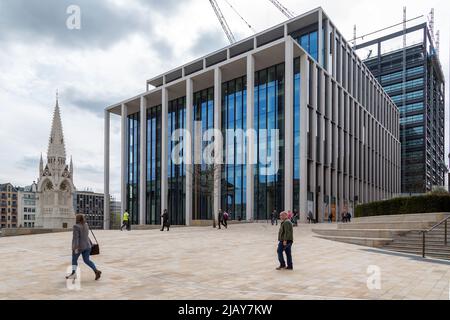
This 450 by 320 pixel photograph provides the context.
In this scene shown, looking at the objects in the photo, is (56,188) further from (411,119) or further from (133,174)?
(411,119)

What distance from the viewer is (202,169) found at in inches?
1750

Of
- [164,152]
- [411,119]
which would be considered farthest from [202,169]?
[411,119]

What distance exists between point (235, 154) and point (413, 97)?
2625 inches

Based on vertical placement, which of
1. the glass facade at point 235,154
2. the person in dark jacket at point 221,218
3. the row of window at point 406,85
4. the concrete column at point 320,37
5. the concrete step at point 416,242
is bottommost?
the person in dark jacket at point 221,218

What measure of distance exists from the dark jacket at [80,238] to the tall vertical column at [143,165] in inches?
1829

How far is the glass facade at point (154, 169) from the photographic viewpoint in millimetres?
55094

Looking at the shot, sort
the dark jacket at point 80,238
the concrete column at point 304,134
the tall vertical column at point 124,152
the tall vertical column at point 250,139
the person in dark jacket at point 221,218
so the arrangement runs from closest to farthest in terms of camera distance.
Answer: the dark jacket at point 80,238 < the person in dark jacket at point 221,218 < the concrete column at point 304,134 < the tall vertical column at point 250,139 < the tall vertical column at point 124,152

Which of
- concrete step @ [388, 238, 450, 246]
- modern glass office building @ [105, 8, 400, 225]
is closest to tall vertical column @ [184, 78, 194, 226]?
modern glass office building @ [105, 8, 400, 225]

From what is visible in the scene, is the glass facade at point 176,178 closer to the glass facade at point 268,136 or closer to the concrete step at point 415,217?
the glass facade at point 268,136

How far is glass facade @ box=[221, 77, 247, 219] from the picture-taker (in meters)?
44.0

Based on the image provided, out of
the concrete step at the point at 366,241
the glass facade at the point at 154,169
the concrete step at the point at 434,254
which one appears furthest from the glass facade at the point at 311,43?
the concrete step at the point at 434,254

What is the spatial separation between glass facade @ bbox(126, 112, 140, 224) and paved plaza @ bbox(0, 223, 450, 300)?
44.0 meters

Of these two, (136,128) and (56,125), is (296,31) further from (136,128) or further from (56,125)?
(56,125)

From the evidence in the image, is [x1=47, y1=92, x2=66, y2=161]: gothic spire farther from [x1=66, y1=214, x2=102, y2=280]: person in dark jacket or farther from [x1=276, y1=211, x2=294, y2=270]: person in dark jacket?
[x1=276, y1=211, x2=294, y2=270]: person in dark jacket
